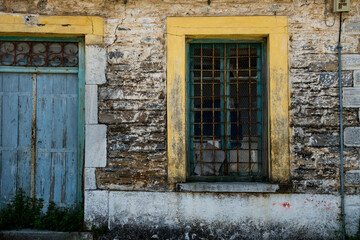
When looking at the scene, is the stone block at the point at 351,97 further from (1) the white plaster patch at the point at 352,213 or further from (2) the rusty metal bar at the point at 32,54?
(2) the rusty metal bar at the point at 32,54

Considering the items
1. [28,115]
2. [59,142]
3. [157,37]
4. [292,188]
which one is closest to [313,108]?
[292,188]

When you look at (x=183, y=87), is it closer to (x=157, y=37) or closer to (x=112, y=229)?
(x=157, y=37)

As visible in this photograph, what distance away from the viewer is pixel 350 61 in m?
4.42

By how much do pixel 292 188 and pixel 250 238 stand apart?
78cm

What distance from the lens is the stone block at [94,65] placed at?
14.8ft

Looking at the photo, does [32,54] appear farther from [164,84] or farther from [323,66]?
[323,66]

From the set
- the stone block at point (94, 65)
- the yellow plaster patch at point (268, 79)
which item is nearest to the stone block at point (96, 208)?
the yellow plaster patch at point (268, 79)

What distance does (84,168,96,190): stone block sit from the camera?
446 cm

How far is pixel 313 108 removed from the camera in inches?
174

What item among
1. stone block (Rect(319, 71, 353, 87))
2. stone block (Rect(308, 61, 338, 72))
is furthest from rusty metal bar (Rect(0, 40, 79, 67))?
stone block (Rect(319, 71, 353, 87))

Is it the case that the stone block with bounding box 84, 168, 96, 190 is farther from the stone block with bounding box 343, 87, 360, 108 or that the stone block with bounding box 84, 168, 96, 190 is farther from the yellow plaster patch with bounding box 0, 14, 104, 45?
the stone block with bounding box 343, 87, 360, 108

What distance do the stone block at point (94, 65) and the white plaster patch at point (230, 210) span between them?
1412mm

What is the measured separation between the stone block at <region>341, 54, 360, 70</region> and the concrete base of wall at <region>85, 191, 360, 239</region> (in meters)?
1.55

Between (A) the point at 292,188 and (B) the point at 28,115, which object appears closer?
(A) the point at 292,188
